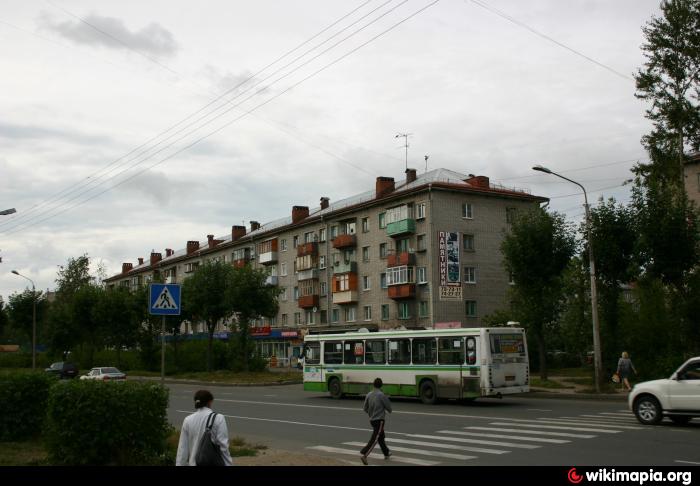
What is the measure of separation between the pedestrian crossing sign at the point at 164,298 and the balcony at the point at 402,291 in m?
41.1

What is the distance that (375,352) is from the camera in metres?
28.6

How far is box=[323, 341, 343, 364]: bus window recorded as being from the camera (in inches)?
1201

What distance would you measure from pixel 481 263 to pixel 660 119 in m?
20.9

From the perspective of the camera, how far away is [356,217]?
6291cm

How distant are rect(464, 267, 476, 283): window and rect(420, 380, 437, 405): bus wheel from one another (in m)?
29.4

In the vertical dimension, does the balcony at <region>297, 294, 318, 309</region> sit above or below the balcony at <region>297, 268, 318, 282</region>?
below

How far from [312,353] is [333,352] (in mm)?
1591

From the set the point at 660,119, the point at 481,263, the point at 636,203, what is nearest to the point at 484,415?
the point at 636,203

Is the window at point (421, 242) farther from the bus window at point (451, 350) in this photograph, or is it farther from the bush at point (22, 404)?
the bush at point (22, 404)

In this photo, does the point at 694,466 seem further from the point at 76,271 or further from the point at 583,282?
the point at 76,271

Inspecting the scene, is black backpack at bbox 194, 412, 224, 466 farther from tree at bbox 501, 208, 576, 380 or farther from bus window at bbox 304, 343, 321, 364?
tree at bbox 501, 208, 576, 380

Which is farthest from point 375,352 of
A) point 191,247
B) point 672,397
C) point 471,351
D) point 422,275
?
point 191,247

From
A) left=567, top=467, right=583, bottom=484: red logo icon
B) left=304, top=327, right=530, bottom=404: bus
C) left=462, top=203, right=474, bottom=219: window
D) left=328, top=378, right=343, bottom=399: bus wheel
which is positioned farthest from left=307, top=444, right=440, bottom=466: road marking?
left=462, top=203, right=474, bottom=219: window

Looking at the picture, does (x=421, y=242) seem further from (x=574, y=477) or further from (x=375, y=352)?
(x=574, y=477)
